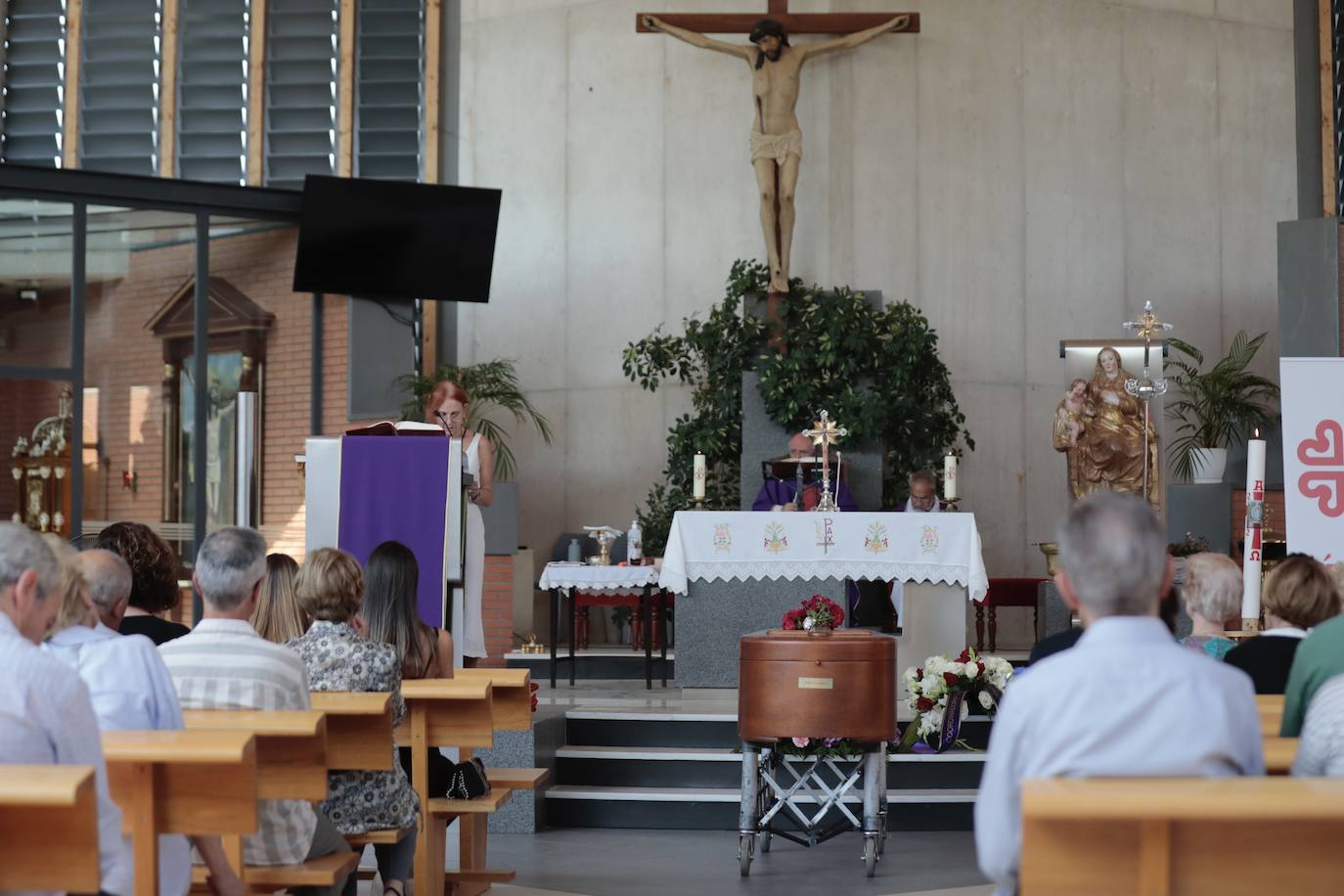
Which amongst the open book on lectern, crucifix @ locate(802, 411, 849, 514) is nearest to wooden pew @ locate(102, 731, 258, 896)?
the open book on lectern

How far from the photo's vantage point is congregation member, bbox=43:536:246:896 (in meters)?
3.17

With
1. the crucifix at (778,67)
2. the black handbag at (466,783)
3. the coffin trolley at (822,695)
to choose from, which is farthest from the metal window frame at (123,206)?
the black handbag at (466,783)

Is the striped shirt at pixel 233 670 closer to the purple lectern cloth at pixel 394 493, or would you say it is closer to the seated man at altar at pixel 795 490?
the purple lectern cloth at pixel 394 493

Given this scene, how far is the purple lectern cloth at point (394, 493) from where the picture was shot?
652cm

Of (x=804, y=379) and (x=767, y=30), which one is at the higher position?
(x=767, y=30)

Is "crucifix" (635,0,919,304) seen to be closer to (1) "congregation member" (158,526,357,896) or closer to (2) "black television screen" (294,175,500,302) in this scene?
(2) "black television screen" (294,175,500,302)

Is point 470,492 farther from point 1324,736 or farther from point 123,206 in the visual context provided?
point 123,206

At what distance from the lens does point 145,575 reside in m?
4.37

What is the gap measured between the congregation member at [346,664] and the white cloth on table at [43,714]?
1731mm

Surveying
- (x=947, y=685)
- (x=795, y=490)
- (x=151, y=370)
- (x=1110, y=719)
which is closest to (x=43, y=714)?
(x=1110, y=719)

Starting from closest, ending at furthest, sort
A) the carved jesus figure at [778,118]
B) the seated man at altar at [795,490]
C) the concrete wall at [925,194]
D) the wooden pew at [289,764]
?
1. the wooden pew at [289,764]
2. the seated man at altar at [795,490]
3. the carved jesus figure at [778,118]
4. the concrete wall at [925,194]

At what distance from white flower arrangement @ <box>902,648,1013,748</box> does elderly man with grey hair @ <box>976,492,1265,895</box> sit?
4.50 meters

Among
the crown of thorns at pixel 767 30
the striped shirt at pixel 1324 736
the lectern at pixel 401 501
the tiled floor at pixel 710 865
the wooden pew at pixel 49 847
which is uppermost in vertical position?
the crown of thorns at pixel 767 30

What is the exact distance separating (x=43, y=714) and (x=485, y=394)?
849cm
